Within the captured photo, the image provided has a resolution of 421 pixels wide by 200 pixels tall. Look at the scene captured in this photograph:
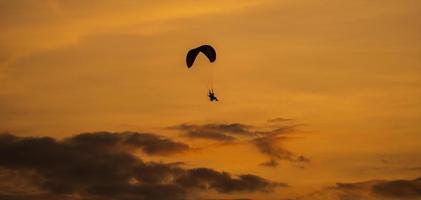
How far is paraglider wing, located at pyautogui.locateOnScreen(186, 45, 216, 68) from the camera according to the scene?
97.2 m

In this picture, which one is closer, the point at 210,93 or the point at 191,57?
the point at 210,93

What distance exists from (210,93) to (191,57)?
10281 millimetres

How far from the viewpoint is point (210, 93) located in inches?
3620

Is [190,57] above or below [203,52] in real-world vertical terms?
above

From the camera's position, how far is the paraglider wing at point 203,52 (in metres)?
97.2

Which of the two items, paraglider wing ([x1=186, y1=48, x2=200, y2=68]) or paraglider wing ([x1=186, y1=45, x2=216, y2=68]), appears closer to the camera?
paraglider wing ([x1=186, y1=45, x2=216, y2=68])

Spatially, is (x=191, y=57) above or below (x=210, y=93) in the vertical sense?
above

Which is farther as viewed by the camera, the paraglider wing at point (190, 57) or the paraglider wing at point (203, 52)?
the paraglider wing at point (190, 57)

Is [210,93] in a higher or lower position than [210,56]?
lower

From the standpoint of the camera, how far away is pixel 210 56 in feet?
319

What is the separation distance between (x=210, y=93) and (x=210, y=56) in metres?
6.91

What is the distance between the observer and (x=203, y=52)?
9762 cm

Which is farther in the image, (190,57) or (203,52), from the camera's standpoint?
(190,57)
